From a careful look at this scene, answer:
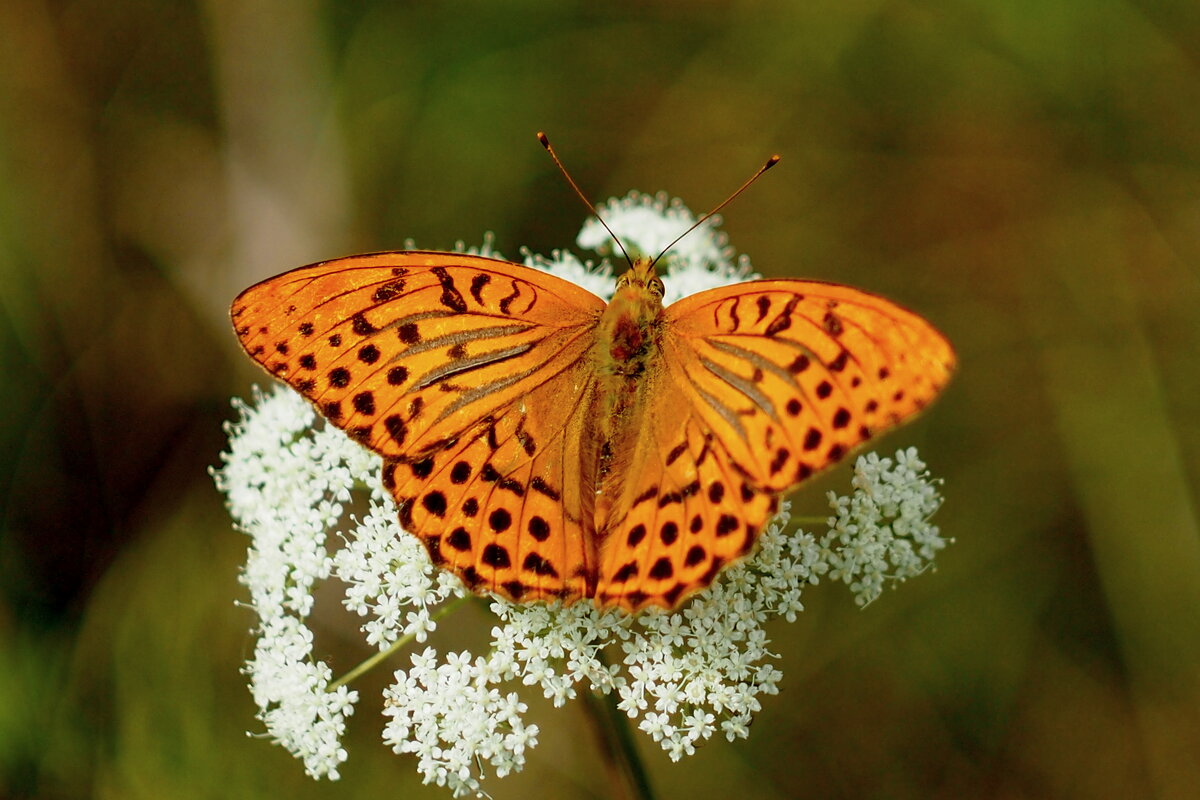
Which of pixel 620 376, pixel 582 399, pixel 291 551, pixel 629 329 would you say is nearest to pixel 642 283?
pixel 629 329

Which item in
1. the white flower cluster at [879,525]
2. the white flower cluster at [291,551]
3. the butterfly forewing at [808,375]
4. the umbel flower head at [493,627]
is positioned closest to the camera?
the butterfly forewing at [808,375]

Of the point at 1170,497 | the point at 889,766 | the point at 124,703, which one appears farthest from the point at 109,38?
the point at 1170,497

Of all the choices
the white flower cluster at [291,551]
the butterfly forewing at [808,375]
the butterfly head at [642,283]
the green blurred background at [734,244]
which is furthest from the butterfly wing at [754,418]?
the green blurred background at [734,244]

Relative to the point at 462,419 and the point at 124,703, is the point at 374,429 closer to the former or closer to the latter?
the point at 462,419

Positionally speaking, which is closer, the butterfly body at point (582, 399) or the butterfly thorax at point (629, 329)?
the butterfly body at point (582, 399)

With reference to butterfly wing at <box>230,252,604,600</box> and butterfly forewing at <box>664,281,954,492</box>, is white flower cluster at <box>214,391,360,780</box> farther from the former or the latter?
butterfly forewing at <box>664,281,954,492</box>

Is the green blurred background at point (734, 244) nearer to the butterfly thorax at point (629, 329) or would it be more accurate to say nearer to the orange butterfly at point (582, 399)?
the orange butterfly at point (582, 399)
